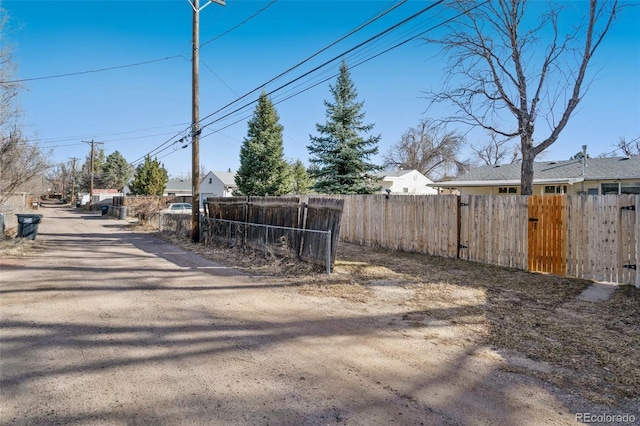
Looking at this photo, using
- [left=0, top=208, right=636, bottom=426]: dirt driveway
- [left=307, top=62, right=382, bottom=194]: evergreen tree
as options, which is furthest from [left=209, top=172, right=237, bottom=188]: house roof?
[left=0, top=208, right=636, bottom=426]: dirt driveway

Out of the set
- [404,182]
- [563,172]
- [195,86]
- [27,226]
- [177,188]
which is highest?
[195,86]

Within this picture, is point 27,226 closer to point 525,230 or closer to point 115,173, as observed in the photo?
point 525,230

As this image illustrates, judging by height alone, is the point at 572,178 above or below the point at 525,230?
above

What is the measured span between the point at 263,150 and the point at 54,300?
20233 mm

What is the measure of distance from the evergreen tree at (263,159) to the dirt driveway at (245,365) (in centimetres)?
1928

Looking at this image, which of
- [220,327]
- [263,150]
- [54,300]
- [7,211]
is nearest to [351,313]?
[220,327]

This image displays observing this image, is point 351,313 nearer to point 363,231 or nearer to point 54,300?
point 54,300

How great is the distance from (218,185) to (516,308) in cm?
4241

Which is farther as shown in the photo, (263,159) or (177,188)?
(177,188)

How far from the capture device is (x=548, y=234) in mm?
8055

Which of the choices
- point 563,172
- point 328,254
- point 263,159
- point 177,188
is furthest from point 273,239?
point 177,188

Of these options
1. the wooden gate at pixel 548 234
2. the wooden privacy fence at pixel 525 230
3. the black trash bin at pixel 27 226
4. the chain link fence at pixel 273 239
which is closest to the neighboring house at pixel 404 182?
the wooden privacy fence at pixel 525 230

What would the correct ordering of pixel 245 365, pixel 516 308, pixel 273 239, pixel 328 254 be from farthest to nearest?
pixel 273 239 → pixel 328 254 → pixel 516 308 → pixel 245 365

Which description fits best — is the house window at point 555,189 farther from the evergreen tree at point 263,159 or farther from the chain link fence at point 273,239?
the chain link fence at point 273,239
